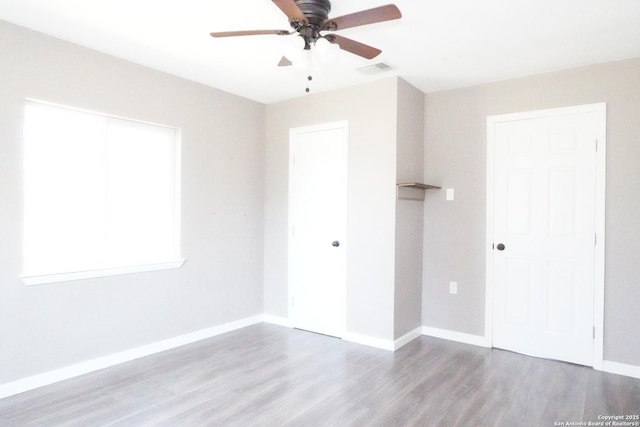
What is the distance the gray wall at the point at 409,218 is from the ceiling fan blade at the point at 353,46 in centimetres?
136

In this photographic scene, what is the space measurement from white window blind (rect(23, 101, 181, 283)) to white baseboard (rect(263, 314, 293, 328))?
1359mm

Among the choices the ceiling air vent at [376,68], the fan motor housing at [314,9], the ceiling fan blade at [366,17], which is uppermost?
the ceiling air vent at [376,68]

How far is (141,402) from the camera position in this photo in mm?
2578

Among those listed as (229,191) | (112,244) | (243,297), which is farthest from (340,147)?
(112,244)

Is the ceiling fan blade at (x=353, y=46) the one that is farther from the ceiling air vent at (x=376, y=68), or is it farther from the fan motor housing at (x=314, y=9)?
the ceiling air vent at (x=376, y=68)

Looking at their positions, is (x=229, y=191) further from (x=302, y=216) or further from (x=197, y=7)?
(x=197, y=7)

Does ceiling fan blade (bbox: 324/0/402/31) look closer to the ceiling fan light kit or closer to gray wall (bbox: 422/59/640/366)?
the ceiling fan light kit

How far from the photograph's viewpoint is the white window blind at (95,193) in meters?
2.85

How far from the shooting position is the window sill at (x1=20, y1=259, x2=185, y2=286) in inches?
109

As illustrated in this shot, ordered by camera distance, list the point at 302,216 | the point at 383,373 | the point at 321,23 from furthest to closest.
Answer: the point at 302,216
the point at 383,373
the point at 321,23

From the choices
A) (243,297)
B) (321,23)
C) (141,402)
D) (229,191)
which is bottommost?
(141,402)

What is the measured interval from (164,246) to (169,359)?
1003 millimetres

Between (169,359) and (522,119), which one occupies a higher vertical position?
(522,119)

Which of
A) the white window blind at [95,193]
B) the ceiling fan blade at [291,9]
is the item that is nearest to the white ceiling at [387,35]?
the ceiling fan blade at [291,9]
